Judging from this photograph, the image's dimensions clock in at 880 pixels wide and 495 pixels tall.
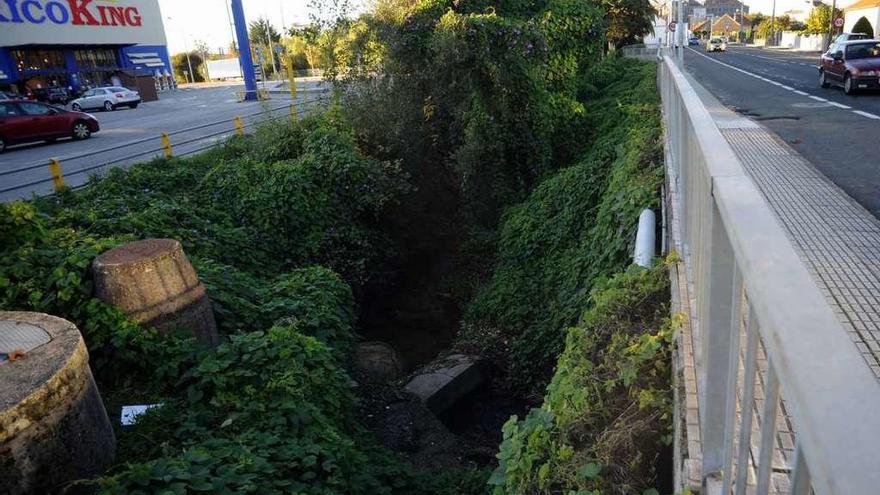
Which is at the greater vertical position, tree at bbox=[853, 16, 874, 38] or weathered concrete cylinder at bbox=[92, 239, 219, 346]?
tree at bbox=[853, 16, 874, 38]

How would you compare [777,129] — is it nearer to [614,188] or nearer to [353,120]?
[614,188]

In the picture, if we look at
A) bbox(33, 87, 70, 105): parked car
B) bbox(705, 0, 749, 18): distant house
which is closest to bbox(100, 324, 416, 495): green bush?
bbox(33, 87, 70, 105): parked car

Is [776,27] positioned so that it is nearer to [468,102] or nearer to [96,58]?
[96,58]

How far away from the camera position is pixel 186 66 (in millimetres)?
71312

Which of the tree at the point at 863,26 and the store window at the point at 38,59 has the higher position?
the store window at the point at 38,59

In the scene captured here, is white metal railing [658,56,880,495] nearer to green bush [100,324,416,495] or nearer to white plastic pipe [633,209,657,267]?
white plastic pipe [633,209,657,267]

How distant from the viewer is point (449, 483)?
5680 mm

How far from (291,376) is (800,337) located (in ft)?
15.5

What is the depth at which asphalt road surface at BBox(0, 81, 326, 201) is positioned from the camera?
11961 millimetres

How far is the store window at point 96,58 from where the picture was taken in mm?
41688

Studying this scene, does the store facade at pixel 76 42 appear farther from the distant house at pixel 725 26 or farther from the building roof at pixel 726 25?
the building roof at pixel 726 25

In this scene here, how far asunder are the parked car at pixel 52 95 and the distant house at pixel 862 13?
170 feet

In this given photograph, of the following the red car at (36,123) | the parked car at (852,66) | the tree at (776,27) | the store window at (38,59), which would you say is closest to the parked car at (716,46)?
the tree at (776,27)

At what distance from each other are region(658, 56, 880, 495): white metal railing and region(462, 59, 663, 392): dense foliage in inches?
145
